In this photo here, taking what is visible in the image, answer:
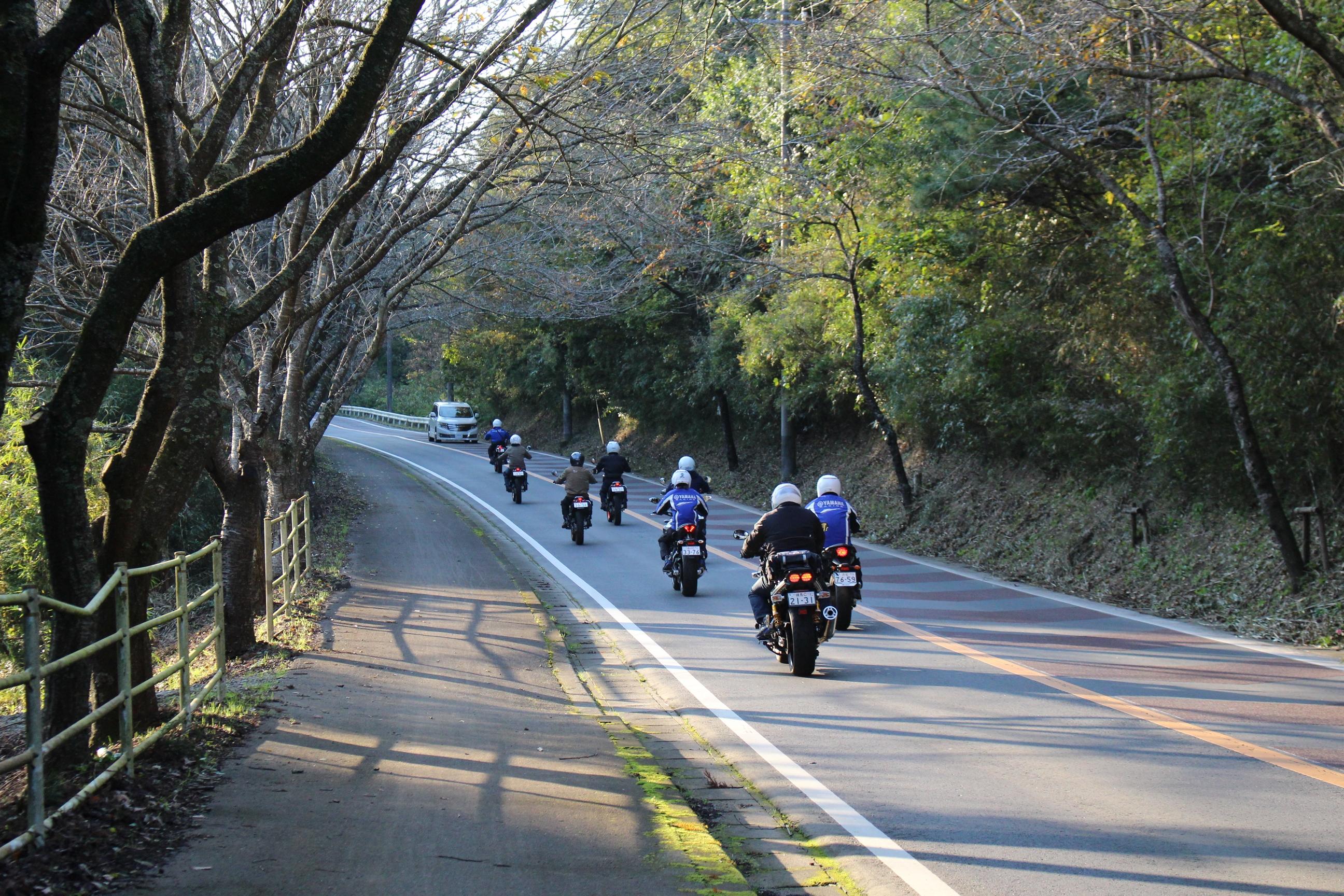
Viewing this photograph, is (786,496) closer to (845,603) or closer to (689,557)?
(845,603)

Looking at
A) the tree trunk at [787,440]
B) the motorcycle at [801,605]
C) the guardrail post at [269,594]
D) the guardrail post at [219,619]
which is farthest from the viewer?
the tree trunk at [787,440]

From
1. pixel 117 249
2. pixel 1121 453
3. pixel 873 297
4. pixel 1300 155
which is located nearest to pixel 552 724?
pixel 117 249

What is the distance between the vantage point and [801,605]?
9.27m

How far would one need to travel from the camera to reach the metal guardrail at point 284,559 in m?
11.5

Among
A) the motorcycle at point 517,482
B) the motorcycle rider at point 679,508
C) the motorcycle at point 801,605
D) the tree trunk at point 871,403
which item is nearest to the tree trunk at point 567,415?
the motorcycle at point 517,482

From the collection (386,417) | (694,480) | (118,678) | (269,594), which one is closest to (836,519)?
(694,480)

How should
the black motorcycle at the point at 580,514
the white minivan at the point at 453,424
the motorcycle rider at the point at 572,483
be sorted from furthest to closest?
1. the white minivan at the point at 453,424
2. the motorcycle rider at the point at 572,483
3. the black motorcycle at the point at 580,514

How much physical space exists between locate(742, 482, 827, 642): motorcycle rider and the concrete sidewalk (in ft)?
6.56

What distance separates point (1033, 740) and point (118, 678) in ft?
18.6

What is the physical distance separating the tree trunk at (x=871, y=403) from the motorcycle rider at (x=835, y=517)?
10150mm

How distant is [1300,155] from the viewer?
11391 mm

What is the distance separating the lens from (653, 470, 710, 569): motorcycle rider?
1474 cm

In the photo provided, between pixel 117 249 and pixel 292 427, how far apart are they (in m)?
3.76

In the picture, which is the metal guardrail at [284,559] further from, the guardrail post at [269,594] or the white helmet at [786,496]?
the white helmet at [786,496]
